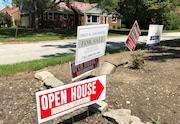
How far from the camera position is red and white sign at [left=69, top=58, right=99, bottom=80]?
3979 mm

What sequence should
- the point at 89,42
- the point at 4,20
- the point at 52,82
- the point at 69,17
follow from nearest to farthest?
the point at 89,42
the point at 52,82
the point at 69,17
the point at 4,20

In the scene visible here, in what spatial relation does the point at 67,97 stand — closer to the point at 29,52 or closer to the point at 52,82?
the point at 52,82

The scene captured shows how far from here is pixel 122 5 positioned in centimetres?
2981

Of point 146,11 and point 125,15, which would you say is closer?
point 146,11

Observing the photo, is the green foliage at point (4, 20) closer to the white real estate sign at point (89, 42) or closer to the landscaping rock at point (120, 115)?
the white real estate sign at point (89, 42)

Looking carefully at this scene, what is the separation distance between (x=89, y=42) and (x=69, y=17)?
36.7m

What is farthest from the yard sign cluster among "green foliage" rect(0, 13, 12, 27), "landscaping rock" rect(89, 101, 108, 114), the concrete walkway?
"green foliage" rect(0, 13, 12, 27)

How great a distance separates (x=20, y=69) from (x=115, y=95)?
332 cm

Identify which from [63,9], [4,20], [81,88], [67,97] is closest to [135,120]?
[81,88]

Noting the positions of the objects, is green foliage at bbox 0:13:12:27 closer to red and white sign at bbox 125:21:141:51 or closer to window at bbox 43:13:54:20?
window at bbox 43:13:54:20

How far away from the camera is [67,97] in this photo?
3115mm

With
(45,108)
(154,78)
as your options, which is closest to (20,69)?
(154,78)

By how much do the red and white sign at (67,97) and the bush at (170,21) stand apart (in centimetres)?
3806

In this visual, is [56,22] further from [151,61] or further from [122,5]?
[151,61]
